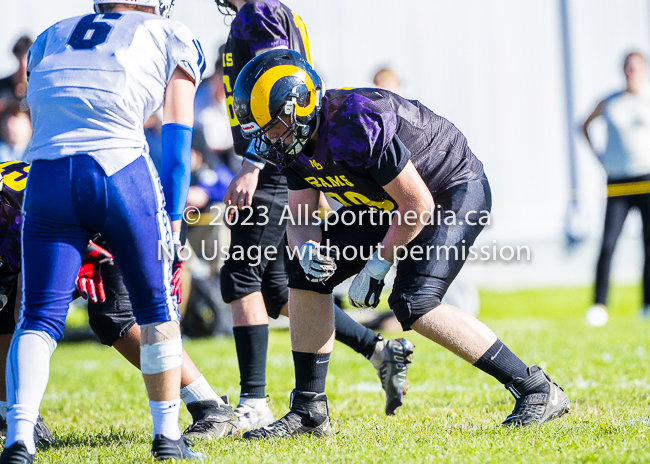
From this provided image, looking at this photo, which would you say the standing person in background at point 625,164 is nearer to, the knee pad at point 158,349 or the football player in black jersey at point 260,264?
the football player in black jersey at point 260,264

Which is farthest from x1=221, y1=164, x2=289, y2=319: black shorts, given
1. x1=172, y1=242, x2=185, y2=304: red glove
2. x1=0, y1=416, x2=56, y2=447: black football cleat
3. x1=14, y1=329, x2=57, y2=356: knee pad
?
x1=14, y1=329, x2=57, y2=356: knee pad

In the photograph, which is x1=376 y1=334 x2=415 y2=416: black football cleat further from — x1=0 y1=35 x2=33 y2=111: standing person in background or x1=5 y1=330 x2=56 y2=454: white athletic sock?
x1=0 y1=35 x2=33 y2=111: standing person in background

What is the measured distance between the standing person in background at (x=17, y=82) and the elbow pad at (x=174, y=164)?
4.87 m

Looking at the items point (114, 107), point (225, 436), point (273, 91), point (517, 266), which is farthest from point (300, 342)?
point (517, 266)

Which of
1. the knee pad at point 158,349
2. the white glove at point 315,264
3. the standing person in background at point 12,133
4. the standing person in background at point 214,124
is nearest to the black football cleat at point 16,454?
the knee pad at point 158,349

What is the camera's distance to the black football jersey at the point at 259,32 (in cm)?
369

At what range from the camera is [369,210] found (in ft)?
11.3

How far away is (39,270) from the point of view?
8.56 ft

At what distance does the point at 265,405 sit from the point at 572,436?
1.52 metres

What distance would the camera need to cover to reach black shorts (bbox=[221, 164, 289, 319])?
3.85 metres

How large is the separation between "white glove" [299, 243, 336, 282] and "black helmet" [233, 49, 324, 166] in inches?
15.3

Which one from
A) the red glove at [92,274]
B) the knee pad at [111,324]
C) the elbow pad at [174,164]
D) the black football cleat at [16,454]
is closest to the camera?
the black football cleat at [16,454]

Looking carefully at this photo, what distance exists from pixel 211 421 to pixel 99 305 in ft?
2.37

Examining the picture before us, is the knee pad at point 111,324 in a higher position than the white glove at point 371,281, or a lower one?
lower
